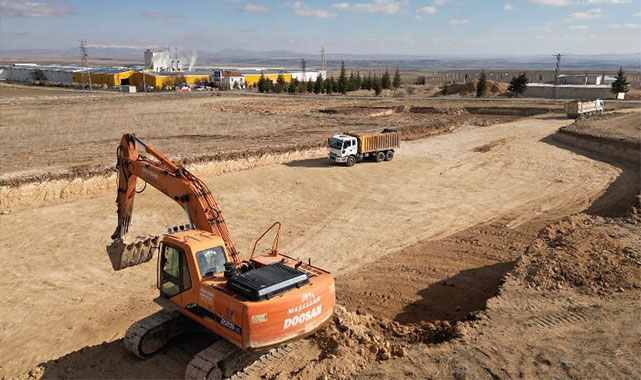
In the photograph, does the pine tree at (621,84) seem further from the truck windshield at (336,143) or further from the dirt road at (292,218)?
the truck windshield at (336,143)

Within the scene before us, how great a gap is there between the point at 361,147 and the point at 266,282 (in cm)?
2111

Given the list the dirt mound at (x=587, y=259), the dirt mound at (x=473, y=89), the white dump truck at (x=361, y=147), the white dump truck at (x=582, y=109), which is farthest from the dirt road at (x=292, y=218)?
the dirt mound at (x=473, y=89)

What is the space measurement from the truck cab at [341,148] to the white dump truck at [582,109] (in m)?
27.2

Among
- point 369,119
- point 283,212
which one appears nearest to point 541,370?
point 283,212

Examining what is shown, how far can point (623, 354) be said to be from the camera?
8.36 m

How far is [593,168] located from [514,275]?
1838cm

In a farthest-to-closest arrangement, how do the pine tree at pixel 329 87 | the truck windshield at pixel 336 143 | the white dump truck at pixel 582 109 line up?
the pine tree at pixel 329 87 → the white dump truck at pixel 582 109 → the truck windshield at pixel 336 143

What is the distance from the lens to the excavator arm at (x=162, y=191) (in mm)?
9953

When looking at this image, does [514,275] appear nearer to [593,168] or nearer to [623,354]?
[623,354]

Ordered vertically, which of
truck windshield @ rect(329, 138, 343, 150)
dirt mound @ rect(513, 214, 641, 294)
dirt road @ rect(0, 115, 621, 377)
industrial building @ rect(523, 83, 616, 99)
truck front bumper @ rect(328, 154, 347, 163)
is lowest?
dirt road @ rect(0, 115, 621, 377)

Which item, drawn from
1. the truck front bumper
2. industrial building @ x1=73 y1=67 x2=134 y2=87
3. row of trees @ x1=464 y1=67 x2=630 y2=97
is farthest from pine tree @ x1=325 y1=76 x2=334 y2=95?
the truck front bumper

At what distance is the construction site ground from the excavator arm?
165 centimetres

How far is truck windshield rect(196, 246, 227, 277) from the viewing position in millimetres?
8781

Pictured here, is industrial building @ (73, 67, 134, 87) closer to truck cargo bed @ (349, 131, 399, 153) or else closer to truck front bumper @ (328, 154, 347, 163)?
truck front bumper @ (328, 154, 347, 163)
